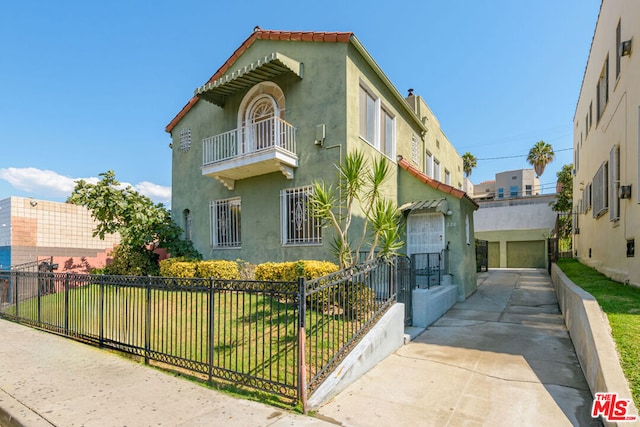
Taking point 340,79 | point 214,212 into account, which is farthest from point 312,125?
point 214,212

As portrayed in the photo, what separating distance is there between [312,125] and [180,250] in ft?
22.2

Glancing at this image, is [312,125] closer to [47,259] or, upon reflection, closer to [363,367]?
[363,367]

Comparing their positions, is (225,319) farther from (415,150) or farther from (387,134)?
(415,150)

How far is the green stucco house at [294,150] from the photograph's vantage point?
10.2 m

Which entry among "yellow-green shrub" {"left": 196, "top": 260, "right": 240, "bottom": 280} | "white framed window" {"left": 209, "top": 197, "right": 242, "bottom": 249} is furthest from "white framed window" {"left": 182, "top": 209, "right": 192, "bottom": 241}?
"yellow-green shrub" {"left": 196, "top": 260, "right": 240, "bottom": 280}

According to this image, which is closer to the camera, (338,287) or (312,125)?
(338,287)

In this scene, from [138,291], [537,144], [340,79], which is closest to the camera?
[138,291]

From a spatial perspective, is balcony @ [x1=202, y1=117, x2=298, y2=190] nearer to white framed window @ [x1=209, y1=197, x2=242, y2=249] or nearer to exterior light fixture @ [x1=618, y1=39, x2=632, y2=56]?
white framed window @ [x1=209, y1=197, x2=242, y2=249]

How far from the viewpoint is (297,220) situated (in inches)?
426

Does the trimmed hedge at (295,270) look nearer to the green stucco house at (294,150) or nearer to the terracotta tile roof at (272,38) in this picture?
the green stucco house at (294,150)

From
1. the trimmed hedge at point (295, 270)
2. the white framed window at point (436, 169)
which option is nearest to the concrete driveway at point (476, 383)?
the trimmed hedge at point (295, 270)

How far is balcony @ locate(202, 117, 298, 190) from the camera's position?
408 inches

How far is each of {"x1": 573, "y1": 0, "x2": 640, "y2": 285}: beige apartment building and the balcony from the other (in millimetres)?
8178

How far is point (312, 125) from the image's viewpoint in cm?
1051
